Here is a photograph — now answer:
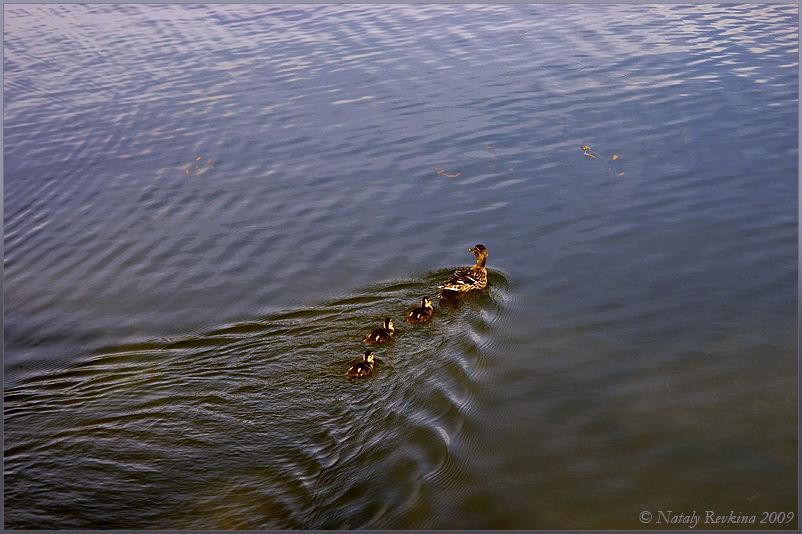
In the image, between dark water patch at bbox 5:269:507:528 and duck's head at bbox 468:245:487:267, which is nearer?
dark water patch at bbox 5:269:507:528

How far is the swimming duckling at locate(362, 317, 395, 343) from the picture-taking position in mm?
7633

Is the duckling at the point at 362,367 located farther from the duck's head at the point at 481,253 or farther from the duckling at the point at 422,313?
the duck's head at the point at 481,253

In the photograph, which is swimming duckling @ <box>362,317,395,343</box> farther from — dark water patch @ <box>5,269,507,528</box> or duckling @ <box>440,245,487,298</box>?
duckling @ <box>440,245,487,298</box>

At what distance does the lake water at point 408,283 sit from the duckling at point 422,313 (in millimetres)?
124

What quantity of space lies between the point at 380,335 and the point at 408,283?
1387 millimetres

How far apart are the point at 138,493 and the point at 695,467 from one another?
190 inches

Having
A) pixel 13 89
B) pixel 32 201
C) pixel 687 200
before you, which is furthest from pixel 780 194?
pixel 13 89

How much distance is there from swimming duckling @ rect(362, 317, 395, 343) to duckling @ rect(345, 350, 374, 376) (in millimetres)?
381

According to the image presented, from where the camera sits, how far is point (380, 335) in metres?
7.66

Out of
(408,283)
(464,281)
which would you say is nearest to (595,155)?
(464,281)

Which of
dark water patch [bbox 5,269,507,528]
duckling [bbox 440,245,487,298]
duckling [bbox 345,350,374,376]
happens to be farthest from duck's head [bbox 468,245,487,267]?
duckling [bbox 345,350,374,376]

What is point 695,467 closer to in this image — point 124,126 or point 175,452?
point 175,452

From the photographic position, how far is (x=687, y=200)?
10.0 metres

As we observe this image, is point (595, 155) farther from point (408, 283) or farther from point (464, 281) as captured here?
point (408, 283)
